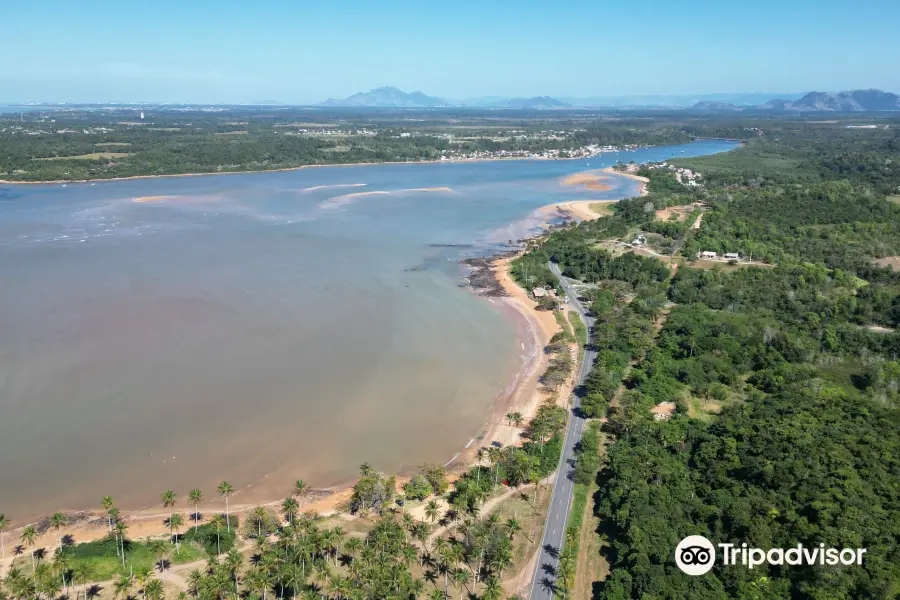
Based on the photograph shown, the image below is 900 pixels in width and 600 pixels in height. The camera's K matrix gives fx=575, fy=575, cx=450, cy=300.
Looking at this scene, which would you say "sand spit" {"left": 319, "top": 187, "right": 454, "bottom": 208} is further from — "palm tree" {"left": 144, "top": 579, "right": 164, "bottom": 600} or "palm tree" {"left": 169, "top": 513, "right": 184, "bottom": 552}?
"palm tree" {"left": 144, "top": 579, "right": 164, "bottom": 600}

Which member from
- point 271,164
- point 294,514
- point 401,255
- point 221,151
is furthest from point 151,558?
point 221,151

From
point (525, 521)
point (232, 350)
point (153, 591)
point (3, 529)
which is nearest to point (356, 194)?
point (232, 350)

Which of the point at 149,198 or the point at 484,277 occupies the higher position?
the point at 149,198

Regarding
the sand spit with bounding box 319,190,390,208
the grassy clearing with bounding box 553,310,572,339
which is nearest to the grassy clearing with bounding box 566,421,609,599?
the grassy clearing with bounding box 553,310,572,339

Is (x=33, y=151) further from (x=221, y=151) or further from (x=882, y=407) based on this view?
(x=882, y=407)

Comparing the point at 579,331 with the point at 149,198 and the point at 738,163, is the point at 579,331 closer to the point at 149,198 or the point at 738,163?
the point at 149,198
